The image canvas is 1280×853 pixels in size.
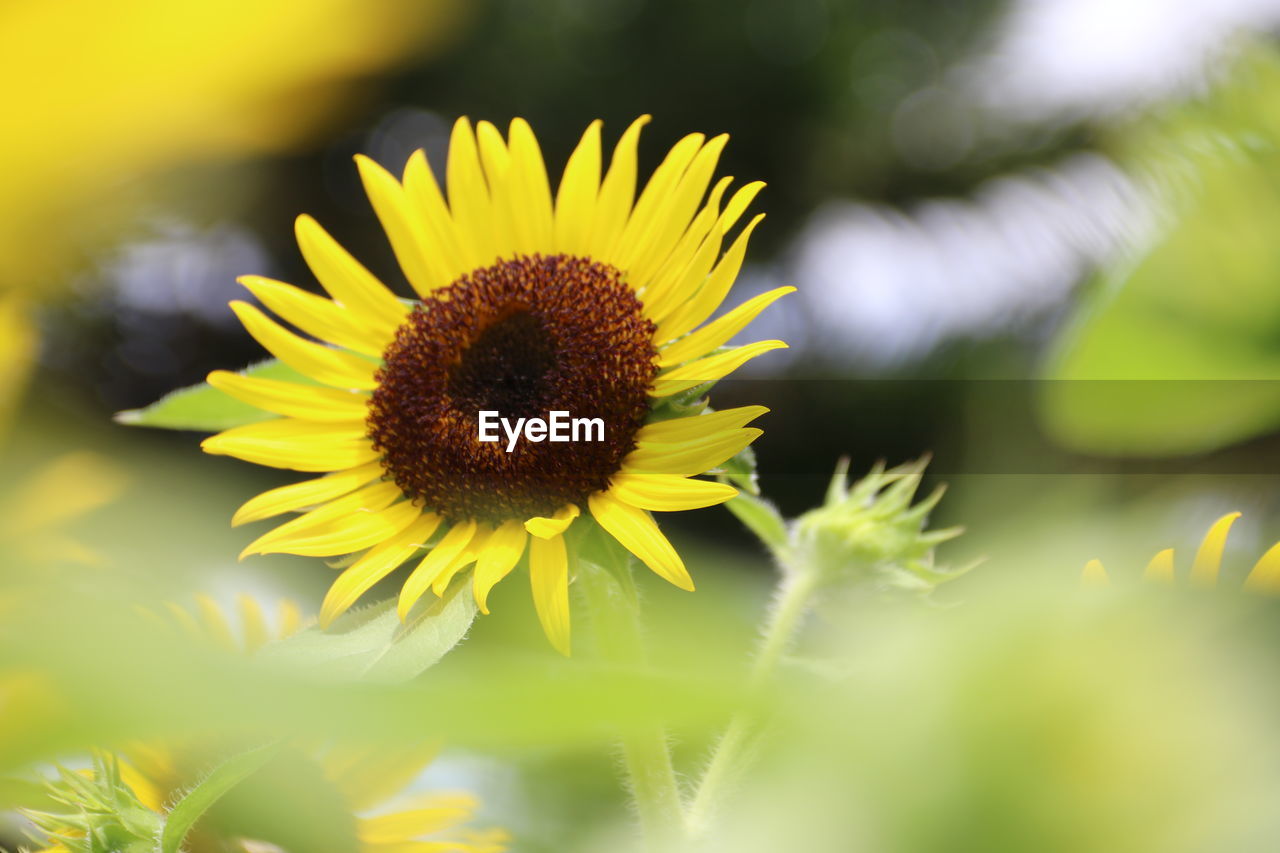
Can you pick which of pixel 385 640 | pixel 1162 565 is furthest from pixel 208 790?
pixel 1162 565

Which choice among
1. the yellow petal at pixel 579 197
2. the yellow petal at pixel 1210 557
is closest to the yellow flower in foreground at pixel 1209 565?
the yellow petal at pixel 1210 557

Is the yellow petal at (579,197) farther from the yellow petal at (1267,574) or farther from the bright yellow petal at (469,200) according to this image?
the yellow petal at (1267,574)

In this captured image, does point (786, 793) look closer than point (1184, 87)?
Yes

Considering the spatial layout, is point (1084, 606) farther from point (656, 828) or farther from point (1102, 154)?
point (1102, 154)

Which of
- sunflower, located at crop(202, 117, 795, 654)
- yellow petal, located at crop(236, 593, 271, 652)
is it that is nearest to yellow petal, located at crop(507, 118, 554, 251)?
sunflower, located at crop(202, 117, 795, 654)

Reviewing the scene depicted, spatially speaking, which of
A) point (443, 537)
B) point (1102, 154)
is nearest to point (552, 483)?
point (443, 537)

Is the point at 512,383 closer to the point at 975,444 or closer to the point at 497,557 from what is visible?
the point at 497,557

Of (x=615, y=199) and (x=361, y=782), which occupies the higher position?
(x=615, y=199)
